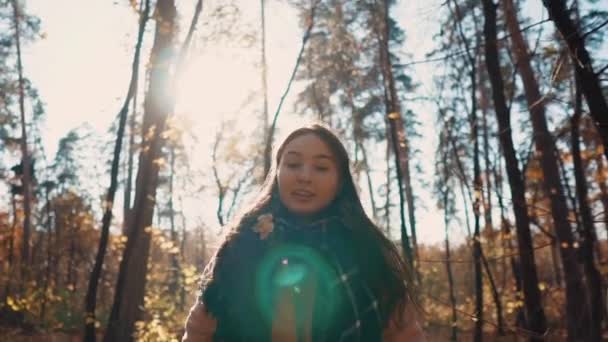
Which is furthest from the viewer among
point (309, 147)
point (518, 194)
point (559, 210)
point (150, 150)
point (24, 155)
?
point (24, 155)

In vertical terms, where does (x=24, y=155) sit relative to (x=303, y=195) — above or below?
above

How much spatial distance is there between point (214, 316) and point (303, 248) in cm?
41

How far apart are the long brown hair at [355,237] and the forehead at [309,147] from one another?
3 centimetres

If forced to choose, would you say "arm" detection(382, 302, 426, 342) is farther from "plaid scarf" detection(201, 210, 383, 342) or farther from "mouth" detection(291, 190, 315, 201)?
"mouth" detection(291, 190, 315, 201)

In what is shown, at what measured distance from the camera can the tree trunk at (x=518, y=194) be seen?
323 centimetres

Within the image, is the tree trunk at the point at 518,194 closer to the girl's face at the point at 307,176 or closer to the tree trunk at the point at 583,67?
the tree trunk at the point at 583,67

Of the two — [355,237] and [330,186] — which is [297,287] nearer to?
[355,237]

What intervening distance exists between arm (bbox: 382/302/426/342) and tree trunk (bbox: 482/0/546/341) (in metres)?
1.51

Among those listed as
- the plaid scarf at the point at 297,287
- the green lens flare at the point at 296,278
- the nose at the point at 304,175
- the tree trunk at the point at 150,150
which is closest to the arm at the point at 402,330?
the plaid scarf at the point at 297,287

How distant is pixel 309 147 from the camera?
2.12 metres

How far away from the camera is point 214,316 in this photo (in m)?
1.88

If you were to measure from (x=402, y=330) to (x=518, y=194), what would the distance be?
1.66m

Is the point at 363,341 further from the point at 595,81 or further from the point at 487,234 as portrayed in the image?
the point at 487,234

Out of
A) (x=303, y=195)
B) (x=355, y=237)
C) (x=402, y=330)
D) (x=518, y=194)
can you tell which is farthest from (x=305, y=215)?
(x=518, y=194)
